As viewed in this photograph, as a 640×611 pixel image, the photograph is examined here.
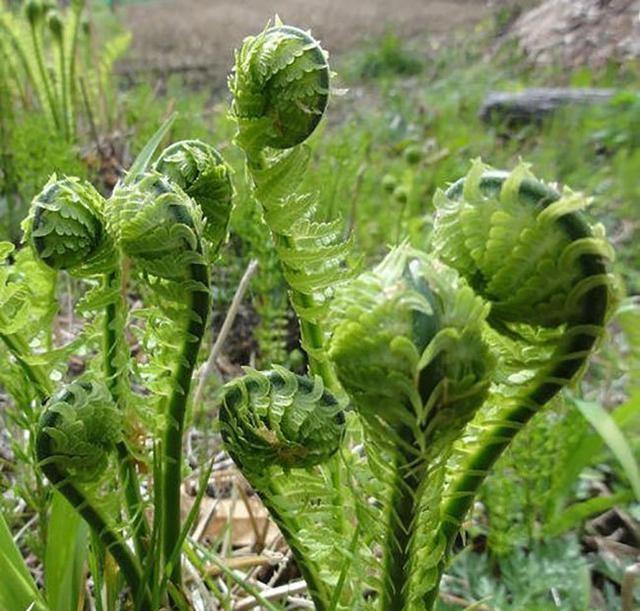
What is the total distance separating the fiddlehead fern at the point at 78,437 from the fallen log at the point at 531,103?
3964 mm

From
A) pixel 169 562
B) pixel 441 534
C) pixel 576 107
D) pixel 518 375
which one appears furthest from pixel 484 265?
pixel 576 107

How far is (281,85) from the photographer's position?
0.68 m

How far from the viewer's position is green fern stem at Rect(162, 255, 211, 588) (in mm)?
691

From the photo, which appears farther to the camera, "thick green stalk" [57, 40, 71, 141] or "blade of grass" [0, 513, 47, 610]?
"thick green stalk" [57, 40, 71, 141]

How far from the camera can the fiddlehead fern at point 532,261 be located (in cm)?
55

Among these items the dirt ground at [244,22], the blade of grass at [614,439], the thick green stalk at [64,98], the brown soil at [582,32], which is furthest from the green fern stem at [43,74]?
the brown soil at [582,32]

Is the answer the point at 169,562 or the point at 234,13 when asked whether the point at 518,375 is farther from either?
the point at 234,13

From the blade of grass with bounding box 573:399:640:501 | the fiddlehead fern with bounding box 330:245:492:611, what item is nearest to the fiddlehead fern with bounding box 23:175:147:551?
the fiddlehead fern with bounding box 330:245:492:611

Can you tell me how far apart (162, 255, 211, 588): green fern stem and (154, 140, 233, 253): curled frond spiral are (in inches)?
3.2

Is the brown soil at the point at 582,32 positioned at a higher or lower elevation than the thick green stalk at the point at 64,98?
higher

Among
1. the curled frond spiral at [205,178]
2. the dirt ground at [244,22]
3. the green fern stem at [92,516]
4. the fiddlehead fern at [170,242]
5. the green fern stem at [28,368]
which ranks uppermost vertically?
the dirt ground at [244,22]

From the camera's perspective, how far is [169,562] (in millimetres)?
794

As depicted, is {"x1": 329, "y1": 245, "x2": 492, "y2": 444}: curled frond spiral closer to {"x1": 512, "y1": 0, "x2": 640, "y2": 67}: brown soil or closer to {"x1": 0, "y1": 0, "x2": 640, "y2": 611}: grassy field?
{"x1": 0, "y1": 0, "x2": 640, "y2": 611}: grassy field

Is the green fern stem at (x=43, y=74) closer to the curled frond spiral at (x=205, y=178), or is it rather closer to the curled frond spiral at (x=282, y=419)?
the curled frond spiral at (x=205, y=178)
